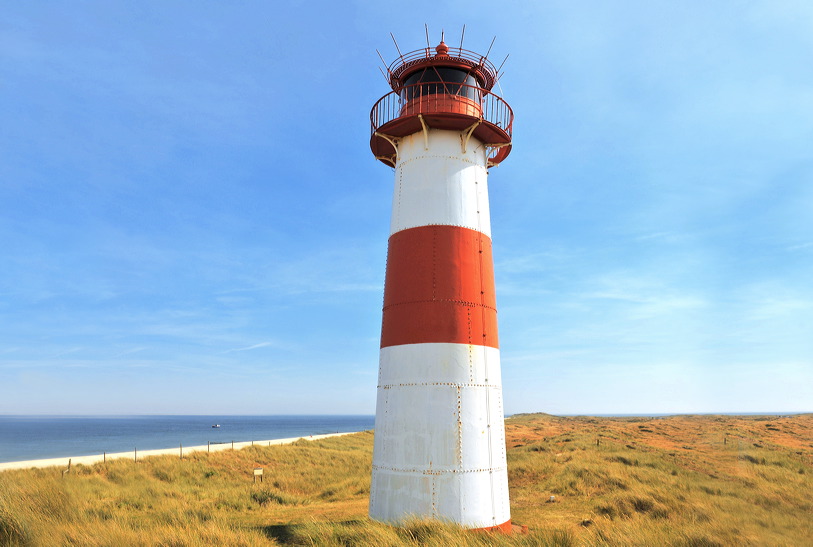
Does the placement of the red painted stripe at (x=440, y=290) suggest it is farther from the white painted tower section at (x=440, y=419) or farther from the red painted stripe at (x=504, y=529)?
the red painted stripe at (x=504, y=529)

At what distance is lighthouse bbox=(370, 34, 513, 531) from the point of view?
9.52m

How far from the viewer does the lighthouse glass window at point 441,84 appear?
11.3 metres

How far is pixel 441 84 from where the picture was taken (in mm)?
11312

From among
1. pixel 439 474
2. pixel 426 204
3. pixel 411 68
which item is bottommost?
pixel 439 474

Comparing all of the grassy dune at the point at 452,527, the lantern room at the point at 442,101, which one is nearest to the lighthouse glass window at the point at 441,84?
the lantern room at the point at 442,101

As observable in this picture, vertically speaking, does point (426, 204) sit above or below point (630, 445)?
above

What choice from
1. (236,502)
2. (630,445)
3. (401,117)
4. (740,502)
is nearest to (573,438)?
(630,445)

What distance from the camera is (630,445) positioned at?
28938 millimetres

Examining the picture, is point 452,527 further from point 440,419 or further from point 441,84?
point 441,84

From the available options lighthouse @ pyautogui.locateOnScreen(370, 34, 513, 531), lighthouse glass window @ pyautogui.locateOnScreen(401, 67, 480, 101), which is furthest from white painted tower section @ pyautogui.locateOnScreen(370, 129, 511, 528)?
lighthouse glass window @ pyautogui.locateOnScreen(401, 67, 480, 101)

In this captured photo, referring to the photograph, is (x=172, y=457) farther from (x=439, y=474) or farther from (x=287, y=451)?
(x=439, y=474)

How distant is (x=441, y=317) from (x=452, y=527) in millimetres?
3783

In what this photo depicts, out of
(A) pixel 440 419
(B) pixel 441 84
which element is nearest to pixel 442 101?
(B) pixel 441 84

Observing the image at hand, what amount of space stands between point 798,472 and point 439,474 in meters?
18.9
